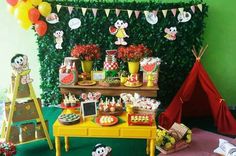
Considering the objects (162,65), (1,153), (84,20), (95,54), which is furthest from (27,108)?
(162,65)

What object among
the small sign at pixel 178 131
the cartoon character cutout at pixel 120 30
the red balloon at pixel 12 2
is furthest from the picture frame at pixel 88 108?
the red balloon at pixel 12 2

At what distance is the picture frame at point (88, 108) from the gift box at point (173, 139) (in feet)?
2.95

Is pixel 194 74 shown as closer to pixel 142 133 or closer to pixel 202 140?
pixel 202 140

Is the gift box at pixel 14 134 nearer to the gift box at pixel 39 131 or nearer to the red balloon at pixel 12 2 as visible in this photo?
the gift box at pixel 39 131

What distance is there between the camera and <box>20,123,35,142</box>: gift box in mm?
3932

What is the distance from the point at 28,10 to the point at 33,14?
9 centimetres

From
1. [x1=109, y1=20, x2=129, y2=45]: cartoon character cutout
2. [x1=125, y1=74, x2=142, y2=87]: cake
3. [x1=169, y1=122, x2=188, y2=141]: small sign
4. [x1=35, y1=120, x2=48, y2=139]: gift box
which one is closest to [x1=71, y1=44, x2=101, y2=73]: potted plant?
[x1=125, y1=74, x2=142, y2=87]: cake

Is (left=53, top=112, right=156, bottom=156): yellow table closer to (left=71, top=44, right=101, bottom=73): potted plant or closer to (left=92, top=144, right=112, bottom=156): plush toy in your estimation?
(left=92, top=144, right=112, bottom=156): plush toy

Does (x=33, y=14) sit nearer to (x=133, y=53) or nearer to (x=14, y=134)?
(x=133, y=53)

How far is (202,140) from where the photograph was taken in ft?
14.1

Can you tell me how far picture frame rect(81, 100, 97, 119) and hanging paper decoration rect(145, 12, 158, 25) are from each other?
1812mm

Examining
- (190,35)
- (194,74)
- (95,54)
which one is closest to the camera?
(95,54)

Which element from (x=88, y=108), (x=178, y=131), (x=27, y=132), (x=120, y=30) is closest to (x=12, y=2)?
(x=120, y=30)

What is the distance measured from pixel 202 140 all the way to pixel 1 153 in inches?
102
